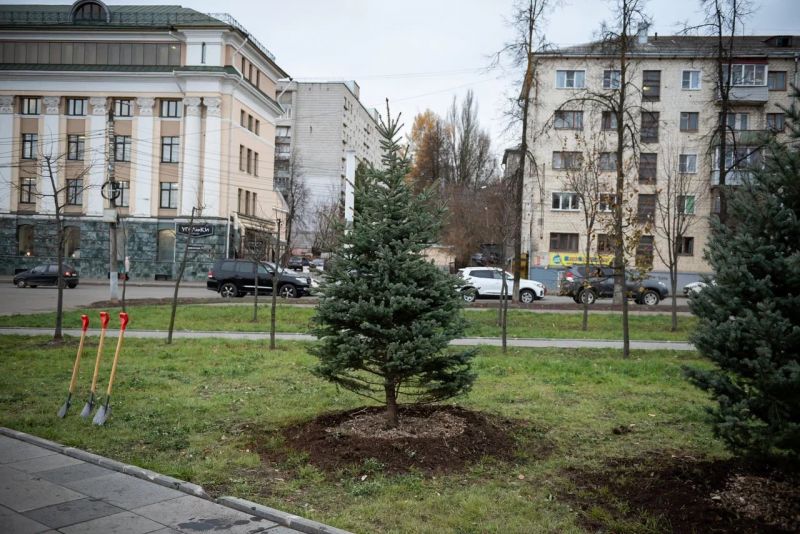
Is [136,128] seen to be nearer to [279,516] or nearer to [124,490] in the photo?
[124,490]

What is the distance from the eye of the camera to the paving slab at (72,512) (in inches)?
191

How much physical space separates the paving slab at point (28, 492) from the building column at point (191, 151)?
4038 cm

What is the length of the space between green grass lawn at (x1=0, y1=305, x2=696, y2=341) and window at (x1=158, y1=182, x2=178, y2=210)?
78.8ft

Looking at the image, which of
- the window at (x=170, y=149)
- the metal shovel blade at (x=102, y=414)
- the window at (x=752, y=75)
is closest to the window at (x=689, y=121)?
the window at (x=752, y=75)

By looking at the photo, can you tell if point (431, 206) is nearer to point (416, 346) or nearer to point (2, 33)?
point (416, 346)

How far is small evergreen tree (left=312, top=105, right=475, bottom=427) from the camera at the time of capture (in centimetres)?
672

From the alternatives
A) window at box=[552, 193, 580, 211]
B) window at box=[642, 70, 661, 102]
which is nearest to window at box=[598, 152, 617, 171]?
window at box=[552, 193, 580, 211]

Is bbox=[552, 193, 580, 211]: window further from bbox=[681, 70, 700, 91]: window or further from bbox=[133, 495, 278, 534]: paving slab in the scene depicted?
bbox=[133, 495, 278, 534]: paving slab

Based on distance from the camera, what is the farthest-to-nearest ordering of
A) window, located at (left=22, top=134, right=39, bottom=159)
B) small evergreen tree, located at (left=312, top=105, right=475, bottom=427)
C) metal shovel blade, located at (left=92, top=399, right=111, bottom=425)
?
window, located at (left=22, top=134, right=39, bottom=159), metal shovel blade, located at (left=92, top=399, right=111, bottom=425), small evergreen tree, located at (left=312, top=105, right=475, bottom=427)

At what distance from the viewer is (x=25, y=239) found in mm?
44219

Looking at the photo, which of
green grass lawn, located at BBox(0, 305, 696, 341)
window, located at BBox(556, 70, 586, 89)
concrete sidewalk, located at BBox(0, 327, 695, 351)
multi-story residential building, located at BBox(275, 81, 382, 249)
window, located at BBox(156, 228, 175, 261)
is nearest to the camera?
concrete sidewalk, located at BBox(0, 327, 695, 351)

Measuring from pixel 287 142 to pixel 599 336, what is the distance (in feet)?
219

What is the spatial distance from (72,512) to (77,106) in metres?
45.4

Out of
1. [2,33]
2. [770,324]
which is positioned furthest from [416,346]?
[2,33]
